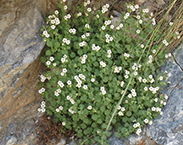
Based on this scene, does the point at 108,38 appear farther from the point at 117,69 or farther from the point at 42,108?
the point at 42,108

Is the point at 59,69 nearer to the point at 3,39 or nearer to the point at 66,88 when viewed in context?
the point at 66,88

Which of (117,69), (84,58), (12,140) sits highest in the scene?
(84,58)

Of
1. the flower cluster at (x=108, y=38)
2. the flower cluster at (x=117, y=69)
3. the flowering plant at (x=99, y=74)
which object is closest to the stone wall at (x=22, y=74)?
the flowering plant at (x=99, y=74)

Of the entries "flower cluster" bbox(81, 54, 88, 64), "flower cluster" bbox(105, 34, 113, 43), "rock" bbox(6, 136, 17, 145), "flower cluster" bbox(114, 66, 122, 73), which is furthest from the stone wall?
"flower cluster" bbox(105, 34, 113, 43)

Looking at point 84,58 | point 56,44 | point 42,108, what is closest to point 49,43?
point 56,44

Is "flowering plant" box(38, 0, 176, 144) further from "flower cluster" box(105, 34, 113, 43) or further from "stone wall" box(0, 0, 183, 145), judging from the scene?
"stone wall" box(0, 0, 183, 145)

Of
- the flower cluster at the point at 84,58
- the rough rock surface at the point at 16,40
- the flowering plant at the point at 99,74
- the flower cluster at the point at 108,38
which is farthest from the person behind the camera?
the flower cluster at the point at 108,38

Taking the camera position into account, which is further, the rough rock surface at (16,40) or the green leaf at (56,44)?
the green leaf at (56,44)

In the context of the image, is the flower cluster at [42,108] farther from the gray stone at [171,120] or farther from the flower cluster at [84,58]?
the gray stone at [171,120]
